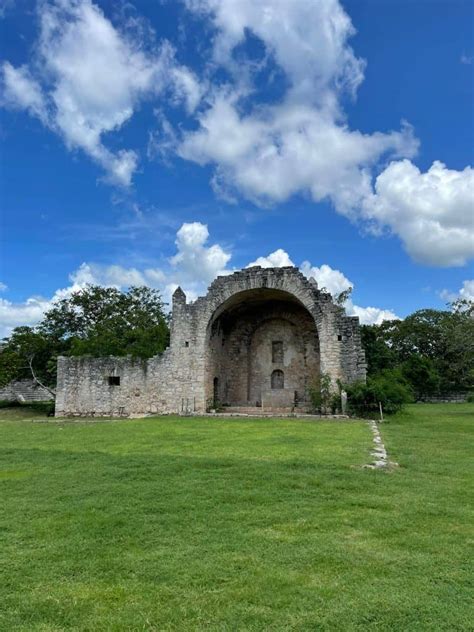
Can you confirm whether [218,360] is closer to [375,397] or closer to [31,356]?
[375,397]

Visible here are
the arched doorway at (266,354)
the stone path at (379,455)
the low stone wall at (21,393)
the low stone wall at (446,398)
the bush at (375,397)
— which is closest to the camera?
the stone path at (379,455)

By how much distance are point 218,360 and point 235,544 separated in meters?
19.2

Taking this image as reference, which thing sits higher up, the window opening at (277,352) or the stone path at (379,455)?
the window opening at (277,352)

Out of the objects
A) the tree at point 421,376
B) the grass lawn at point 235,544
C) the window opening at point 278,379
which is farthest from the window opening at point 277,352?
the grass lawn at point 235,544

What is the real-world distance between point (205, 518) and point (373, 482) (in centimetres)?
259

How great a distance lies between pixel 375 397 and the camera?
17.4 m

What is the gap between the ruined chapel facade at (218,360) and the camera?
1945 cm

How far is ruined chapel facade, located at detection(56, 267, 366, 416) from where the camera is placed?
19.5 meters

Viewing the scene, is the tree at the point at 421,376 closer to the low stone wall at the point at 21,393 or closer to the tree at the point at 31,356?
the tree at the point at 31,356

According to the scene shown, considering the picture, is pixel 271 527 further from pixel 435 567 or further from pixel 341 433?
pixel 341 433

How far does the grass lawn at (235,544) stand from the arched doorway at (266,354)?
15.5 metres

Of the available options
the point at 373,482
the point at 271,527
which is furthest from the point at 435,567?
the point at 373,482

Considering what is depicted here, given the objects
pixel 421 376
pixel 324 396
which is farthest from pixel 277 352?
pixel 421 376

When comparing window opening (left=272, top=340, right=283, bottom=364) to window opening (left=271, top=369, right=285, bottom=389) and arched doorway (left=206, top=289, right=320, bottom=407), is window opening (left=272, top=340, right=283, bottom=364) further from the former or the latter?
window opening (left=271, top=369, right=285, bottom=389)
